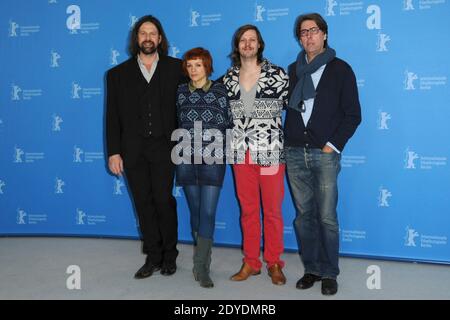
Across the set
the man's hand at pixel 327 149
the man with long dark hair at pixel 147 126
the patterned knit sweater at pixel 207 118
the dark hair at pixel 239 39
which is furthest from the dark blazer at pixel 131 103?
the man's hand at pixel 327 149

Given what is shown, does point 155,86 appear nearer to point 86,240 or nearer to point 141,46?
point 141,46

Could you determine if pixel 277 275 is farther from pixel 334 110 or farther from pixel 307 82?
pixel 307 82

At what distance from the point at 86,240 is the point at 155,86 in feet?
5.66

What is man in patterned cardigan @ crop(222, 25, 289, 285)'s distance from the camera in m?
2.50

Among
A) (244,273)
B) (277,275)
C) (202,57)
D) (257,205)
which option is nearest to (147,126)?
(202,57)

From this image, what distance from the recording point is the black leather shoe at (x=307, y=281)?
2.54 m

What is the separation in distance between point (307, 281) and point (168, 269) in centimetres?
90

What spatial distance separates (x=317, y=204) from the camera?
2.48 metres

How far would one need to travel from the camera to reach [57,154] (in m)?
3.69

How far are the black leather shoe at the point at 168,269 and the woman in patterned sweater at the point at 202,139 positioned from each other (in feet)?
0.84

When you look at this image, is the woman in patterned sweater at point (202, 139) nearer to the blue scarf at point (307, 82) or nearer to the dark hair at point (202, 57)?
the dark hair at point (202, 57)

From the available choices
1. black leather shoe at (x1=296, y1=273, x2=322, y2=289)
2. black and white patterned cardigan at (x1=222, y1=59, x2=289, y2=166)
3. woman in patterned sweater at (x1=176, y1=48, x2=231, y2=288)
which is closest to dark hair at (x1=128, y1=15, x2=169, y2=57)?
woman in patterned sweater at (x1=176, y1=48, x2=231, y2=288)

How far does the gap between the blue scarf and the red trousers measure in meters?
0.41

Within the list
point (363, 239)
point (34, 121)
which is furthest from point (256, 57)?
point (34, 121)
